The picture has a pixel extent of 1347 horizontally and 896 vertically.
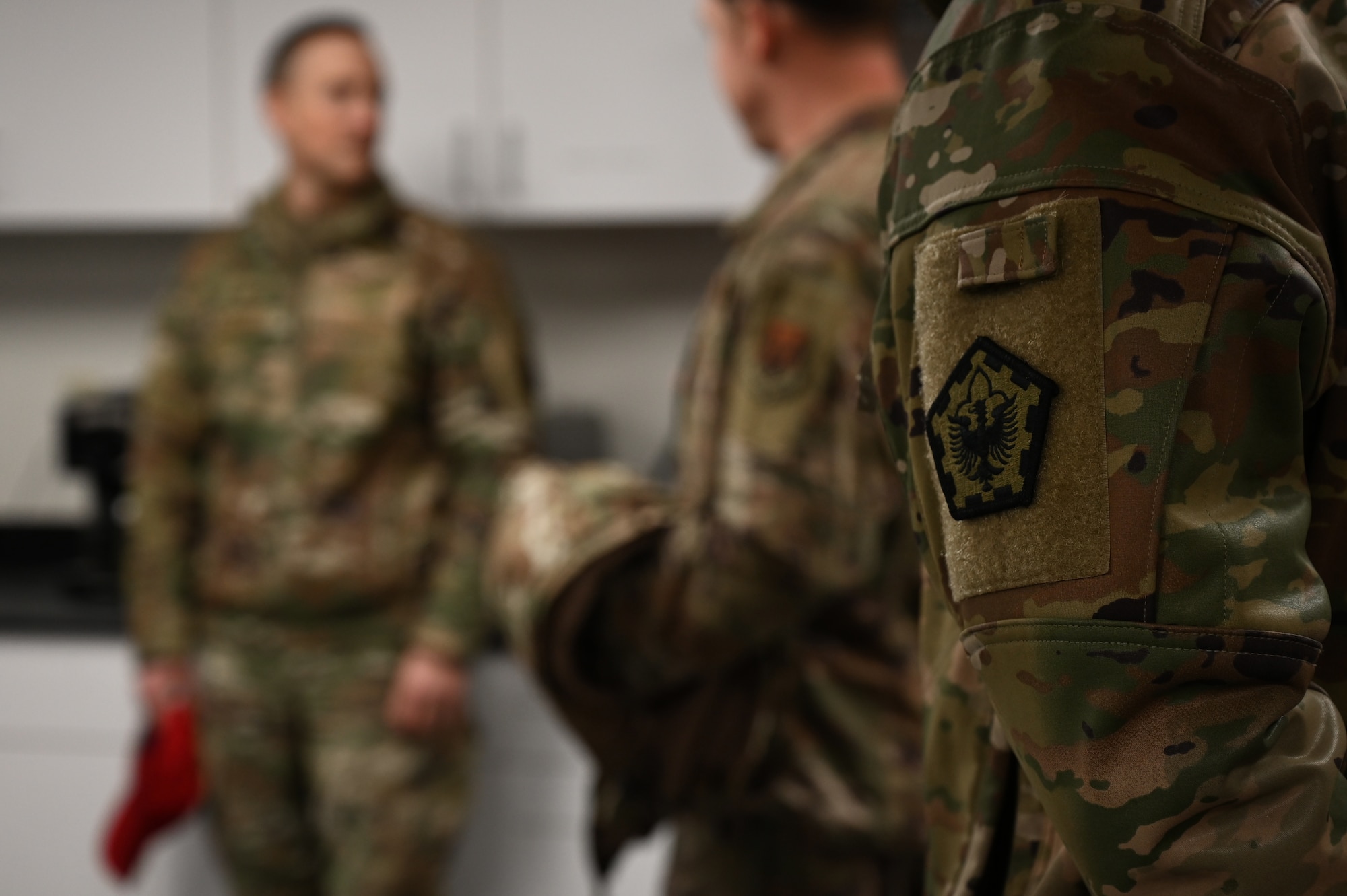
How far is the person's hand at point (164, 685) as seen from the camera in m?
2.12

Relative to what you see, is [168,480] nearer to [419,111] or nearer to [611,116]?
[419,111]

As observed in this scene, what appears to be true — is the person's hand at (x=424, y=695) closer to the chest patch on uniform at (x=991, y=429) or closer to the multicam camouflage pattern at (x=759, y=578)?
the multicam camouflage pattern at (x=759, y=578)

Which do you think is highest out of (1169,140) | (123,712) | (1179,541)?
(1169,140)

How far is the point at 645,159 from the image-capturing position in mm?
2510

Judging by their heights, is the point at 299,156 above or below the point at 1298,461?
above

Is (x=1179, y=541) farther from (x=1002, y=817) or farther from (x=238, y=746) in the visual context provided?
(x=238, y=746)

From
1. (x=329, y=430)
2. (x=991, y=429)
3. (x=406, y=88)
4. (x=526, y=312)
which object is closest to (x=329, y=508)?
(x=329, y=430)

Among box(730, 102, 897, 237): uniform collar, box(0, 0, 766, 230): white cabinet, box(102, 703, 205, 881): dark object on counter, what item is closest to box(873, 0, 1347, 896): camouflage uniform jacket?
box(730, 102, 897, 237): uniform collar

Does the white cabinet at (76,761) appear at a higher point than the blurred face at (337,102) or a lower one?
lower

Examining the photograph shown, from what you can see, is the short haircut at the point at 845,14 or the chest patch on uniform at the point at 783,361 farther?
the short haircut at the point at 845,14

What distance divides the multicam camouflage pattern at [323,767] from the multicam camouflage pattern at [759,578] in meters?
0.85

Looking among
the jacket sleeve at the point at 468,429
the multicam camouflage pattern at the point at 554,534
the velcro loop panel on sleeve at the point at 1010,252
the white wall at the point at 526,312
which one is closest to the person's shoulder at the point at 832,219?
the multicam camouflage pattern at the point at 554,534

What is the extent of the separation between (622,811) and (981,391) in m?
0.87

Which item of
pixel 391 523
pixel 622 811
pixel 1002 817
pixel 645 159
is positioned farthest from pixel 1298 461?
pixel 645 159
